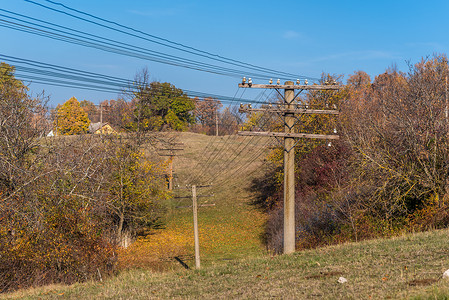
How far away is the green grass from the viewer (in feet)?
33.2

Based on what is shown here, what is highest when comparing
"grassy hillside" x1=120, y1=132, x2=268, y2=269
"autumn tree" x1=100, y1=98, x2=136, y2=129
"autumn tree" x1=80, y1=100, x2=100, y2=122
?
"autumn tree" x1=80, y1=100, x2=100, y2=122

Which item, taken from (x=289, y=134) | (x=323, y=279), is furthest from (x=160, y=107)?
(x=323, y=279)

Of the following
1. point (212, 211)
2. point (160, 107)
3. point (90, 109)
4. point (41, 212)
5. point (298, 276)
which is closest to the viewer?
point (298, 276)

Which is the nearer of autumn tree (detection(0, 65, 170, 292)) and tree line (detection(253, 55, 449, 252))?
autumn tree (detection(0, 65, 170, 292))

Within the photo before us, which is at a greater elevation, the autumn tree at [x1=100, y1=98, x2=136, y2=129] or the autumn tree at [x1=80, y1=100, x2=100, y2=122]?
the autumn tree at [x1=80, y1=100, x2=100, y2=122]

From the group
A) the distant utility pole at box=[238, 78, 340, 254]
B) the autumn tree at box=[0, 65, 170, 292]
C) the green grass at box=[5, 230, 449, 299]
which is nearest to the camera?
the green grass at box=[5, 230, 449, 299]

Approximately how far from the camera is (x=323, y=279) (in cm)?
1232

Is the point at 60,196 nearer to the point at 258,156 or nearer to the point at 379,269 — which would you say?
the point at 379,269

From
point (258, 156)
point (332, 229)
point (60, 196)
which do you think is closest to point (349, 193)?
point (332, 229)

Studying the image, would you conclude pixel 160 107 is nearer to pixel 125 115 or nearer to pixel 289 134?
pixel 125 115

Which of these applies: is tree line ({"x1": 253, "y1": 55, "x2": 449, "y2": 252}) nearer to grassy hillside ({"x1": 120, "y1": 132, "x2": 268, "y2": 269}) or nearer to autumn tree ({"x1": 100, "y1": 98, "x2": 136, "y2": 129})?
grassy hillside ({"x1": 120, "y1": 132, "x2": 268, "y2": 269})

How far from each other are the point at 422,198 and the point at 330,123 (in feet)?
57.4

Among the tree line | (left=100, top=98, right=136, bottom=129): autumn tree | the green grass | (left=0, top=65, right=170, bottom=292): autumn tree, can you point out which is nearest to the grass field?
the green grass

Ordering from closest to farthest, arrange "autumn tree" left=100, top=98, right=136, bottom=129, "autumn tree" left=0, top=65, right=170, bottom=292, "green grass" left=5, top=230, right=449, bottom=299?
"green grass" left=5, top=230, right=449, bottom=299 < "autumn tree" left=0, top=65, right=170, bottom=292 < "autumn tree" left=100, top=98, right=136, bottom=129
